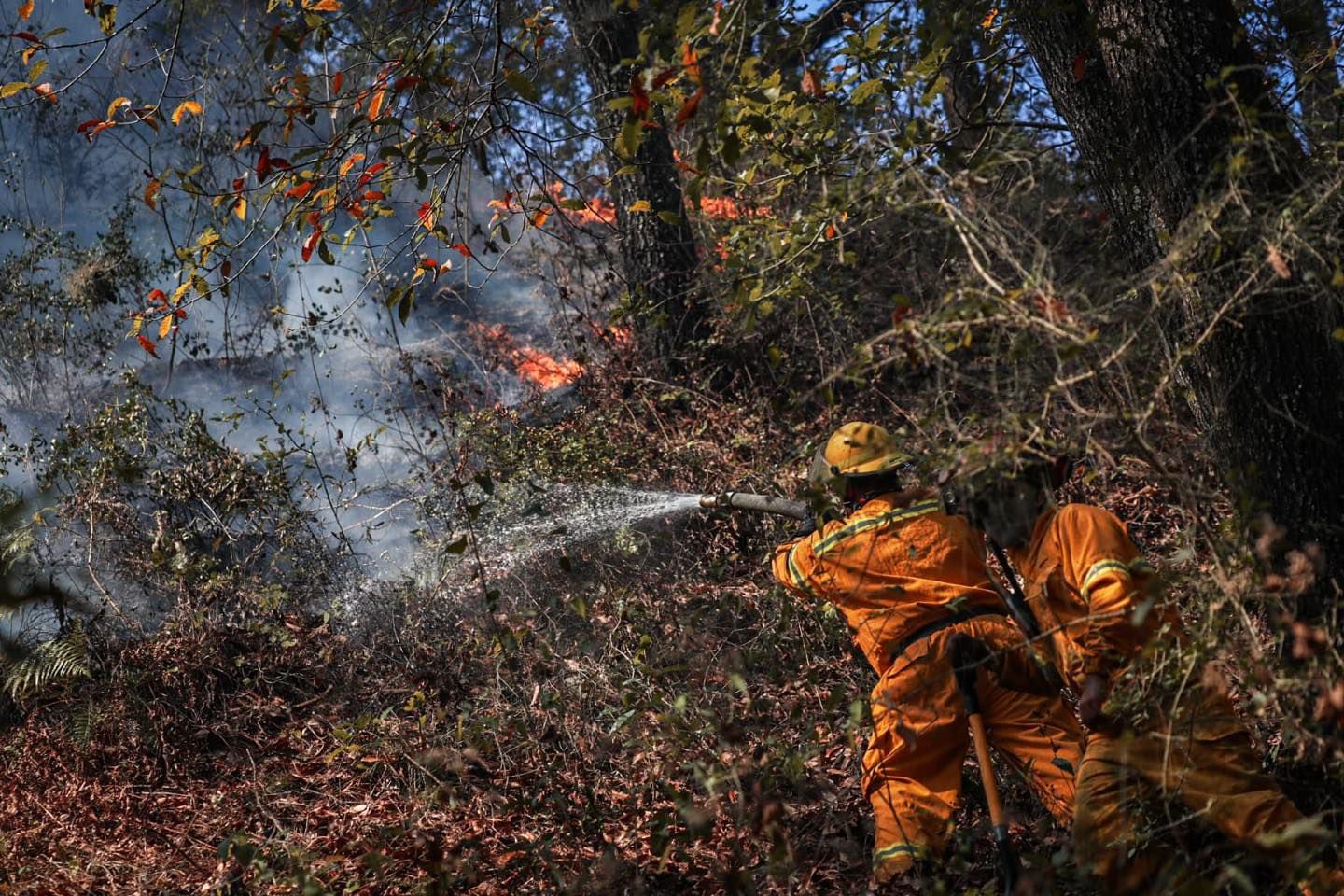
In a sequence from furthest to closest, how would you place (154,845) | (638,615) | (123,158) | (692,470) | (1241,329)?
(123,158)
(692,470)
(638,615)
(154,845)
(1241,329)

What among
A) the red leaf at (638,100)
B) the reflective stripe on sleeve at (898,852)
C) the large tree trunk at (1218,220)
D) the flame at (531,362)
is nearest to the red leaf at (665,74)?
the red leaf at (638,100)

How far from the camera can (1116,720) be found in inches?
133

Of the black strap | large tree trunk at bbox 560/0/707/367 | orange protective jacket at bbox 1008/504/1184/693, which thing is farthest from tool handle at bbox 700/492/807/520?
large tree trunk at bbox 560/0/707/367

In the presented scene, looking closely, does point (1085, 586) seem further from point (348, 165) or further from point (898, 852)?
point (348, 165)

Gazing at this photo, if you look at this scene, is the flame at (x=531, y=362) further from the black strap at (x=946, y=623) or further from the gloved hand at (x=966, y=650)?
the gloved hand at (x=966, y=650)

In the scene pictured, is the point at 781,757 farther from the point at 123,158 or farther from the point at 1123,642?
the point at 123,158

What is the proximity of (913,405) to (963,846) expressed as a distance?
4.34 metres

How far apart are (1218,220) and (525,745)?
330 cm

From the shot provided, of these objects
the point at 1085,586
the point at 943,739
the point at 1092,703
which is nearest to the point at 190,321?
the point at 943,739

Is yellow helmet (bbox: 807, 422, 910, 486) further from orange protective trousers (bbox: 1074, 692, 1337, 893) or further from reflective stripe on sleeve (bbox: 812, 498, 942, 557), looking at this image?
orange protective trousers (bbox: 1074, 692, 1337, 893)

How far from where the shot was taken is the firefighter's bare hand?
3363 millimetres

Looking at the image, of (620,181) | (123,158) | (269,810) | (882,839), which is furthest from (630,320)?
(123,158)

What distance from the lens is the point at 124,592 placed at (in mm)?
7328

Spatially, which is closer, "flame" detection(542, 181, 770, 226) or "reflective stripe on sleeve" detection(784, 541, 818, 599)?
"reflective stripe on sleeve" detection(784, 541, 818, 599)
